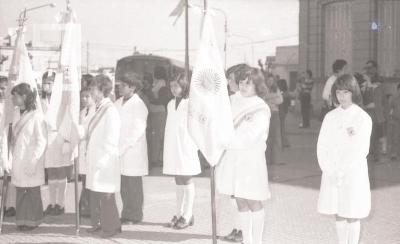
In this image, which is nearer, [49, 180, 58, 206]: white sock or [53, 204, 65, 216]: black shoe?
[53, 204, 65, 216]: black shoe

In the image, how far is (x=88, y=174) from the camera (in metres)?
6.69

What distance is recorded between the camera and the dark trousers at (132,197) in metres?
7.27

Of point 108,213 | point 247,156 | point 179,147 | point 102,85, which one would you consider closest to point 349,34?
point 179,147

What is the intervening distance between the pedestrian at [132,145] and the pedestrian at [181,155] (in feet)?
1.07

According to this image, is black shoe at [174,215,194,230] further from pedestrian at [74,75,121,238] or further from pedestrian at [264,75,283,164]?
pedestrian at [264,75,283,164]

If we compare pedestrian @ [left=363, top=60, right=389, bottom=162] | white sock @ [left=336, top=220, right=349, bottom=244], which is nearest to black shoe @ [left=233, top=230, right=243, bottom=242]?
white sock @ [left=336, top=220, right=349, bottom=244]

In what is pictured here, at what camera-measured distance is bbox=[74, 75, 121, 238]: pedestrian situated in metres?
6.57

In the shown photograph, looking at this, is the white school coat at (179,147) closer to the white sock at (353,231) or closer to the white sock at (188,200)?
the white sock at (188,200)

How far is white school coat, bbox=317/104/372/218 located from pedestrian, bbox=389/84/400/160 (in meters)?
8.10

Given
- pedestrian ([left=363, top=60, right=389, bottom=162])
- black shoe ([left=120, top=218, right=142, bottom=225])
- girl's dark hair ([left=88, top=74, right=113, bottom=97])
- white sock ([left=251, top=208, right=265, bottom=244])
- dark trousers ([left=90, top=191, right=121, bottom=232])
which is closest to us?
white sock ([left=251, top=208, right=265, bottom=244])

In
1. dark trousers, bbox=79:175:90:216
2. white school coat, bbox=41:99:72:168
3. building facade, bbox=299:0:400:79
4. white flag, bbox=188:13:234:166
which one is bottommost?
dark trousers, bbox=79:175:90:216

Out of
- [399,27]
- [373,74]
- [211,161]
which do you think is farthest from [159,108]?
[399,27]

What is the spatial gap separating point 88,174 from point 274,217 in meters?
2.50

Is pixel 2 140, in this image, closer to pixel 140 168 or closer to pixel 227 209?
pixel 140 168
